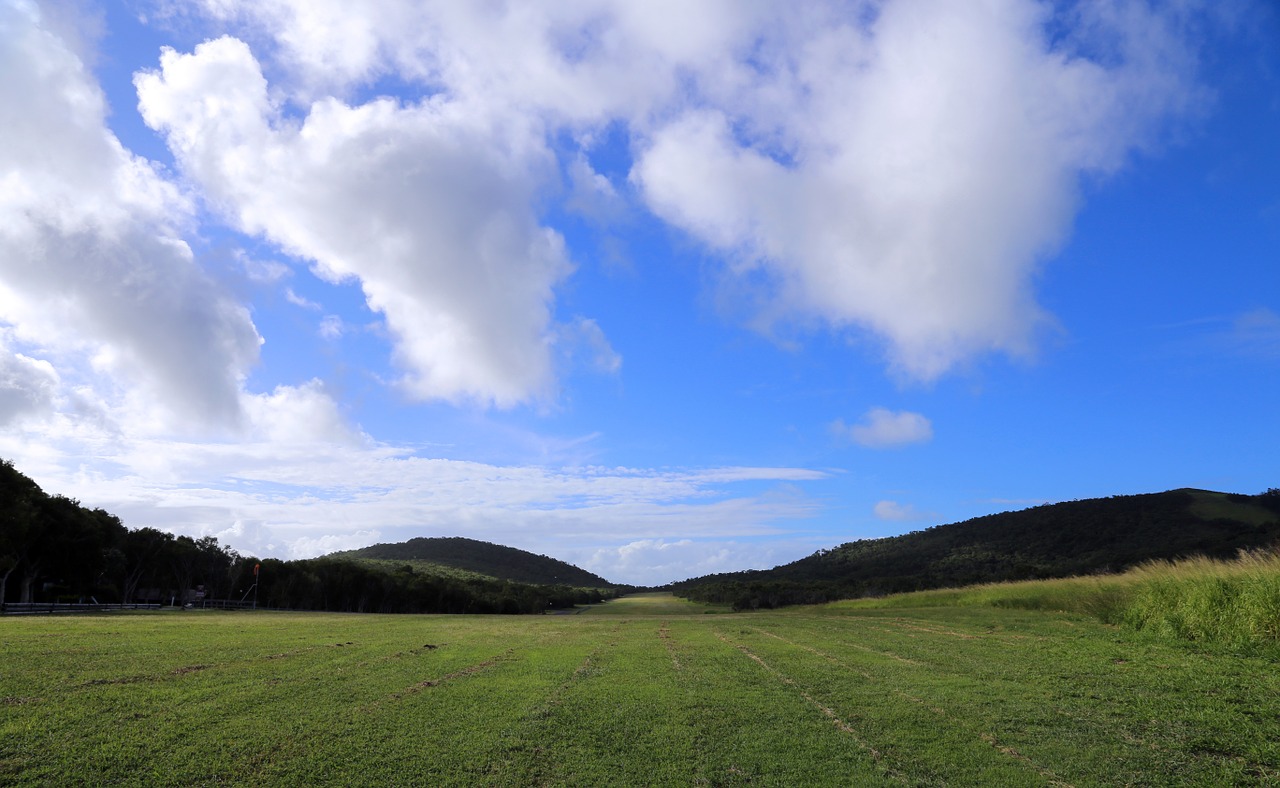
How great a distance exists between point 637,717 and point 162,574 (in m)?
90.5

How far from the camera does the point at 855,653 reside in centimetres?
1941

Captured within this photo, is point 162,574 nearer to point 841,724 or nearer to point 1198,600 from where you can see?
point 841,724

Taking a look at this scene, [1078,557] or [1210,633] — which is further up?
[1078,557]

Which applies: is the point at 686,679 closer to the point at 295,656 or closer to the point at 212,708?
the point at 212,708

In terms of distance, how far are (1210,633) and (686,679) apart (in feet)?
51.1


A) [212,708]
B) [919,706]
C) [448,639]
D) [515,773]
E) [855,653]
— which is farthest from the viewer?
[448,639]

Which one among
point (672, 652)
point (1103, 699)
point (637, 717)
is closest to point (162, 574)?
point (672, 652)

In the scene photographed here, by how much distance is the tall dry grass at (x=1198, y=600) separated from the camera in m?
16.9

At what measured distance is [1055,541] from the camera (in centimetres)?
9612

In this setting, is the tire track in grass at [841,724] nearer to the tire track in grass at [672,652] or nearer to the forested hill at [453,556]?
the tire track in grass at [672,652]

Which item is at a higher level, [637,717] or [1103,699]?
[1103,699]

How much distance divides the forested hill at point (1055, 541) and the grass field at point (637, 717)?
6130 centimetres

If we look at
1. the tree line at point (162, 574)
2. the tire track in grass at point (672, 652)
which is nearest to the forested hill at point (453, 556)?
the tree line at point (162, 574)

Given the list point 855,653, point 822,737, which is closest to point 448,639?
point 855,653
